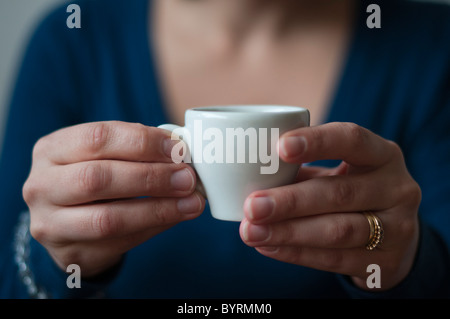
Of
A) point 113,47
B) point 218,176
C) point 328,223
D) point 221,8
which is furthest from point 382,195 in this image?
point 113,47

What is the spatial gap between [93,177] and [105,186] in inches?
0.8

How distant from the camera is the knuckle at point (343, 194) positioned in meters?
0.55

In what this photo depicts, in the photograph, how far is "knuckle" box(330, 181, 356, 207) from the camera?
1.80ft

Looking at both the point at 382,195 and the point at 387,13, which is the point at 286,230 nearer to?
the point at 382,195

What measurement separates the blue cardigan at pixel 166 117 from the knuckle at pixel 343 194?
0.40 metres

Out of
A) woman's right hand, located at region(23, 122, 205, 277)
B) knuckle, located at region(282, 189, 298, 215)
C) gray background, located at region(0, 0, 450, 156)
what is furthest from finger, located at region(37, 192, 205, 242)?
gray background, located at region(0, 0, 450, 156)

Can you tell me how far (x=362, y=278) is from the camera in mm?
655

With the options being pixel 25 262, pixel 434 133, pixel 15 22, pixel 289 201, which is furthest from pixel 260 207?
pixel 15 22

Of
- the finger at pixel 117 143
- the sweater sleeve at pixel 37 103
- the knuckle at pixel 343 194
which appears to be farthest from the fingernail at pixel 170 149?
the sweater sleeve at pixel 37 103

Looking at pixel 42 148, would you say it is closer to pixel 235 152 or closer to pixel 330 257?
pixel 235 152

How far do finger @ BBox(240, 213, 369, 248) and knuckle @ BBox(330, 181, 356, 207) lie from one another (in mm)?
24

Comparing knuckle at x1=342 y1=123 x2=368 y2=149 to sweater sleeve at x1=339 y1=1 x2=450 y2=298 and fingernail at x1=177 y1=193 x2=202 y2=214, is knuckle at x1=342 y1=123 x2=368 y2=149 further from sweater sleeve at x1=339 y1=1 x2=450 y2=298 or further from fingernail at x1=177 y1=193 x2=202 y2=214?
sweater sleeve at x1=339 y1=1 x2=450 y2=298

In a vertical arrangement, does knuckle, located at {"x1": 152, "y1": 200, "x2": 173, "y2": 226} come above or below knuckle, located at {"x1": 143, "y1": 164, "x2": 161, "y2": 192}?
below

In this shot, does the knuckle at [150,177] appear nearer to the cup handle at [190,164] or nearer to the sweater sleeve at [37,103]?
the cup handle at [190,164]
